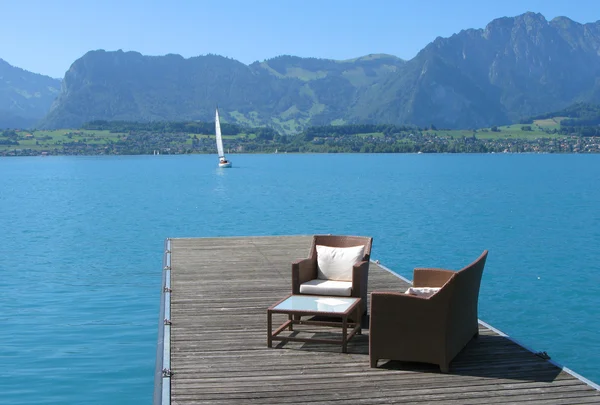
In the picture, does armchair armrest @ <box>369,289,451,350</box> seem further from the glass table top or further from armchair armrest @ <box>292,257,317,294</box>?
armchair armrest @ <box>292,257,317,294</box>

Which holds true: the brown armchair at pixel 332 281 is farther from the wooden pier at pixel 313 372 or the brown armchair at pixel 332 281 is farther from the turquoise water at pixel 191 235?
the turquoise water at pixel 191 235

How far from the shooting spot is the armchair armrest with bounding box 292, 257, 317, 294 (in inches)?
349

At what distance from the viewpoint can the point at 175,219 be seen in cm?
3550

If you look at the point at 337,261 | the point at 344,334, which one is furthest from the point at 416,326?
the point at 337,261

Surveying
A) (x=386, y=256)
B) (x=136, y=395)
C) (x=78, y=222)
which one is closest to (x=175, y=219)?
(x=78, y=222)

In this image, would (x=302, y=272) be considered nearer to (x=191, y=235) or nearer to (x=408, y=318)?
(x=408, y=318)

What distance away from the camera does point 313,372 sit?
22.2ft

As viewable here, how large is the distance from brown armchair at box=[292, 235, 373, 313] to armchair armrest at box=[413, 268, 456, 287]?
720 millimetres

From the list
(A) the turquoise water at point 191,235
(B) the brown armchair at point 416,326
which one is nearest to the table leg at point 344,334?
(B) the brown armchair at point 416,326

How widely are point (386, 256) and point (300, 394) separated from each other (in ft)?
54.0

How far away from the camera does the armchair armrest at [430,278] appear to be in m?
8.13

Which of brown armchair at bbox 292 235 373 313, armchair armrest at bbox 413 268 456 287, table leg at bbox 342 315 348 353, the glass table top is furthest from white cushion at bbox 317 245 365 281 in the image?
table leg at bbox 342 315 348 353

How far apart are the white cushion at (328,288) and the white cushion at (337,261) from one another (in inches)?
11.4

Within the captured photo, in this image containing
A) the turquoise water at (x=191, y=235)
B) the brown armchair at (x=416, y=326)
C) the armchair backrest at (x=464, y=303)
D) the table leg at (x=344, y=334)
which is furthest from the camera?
the turquoise water at (x=191, y=235)
